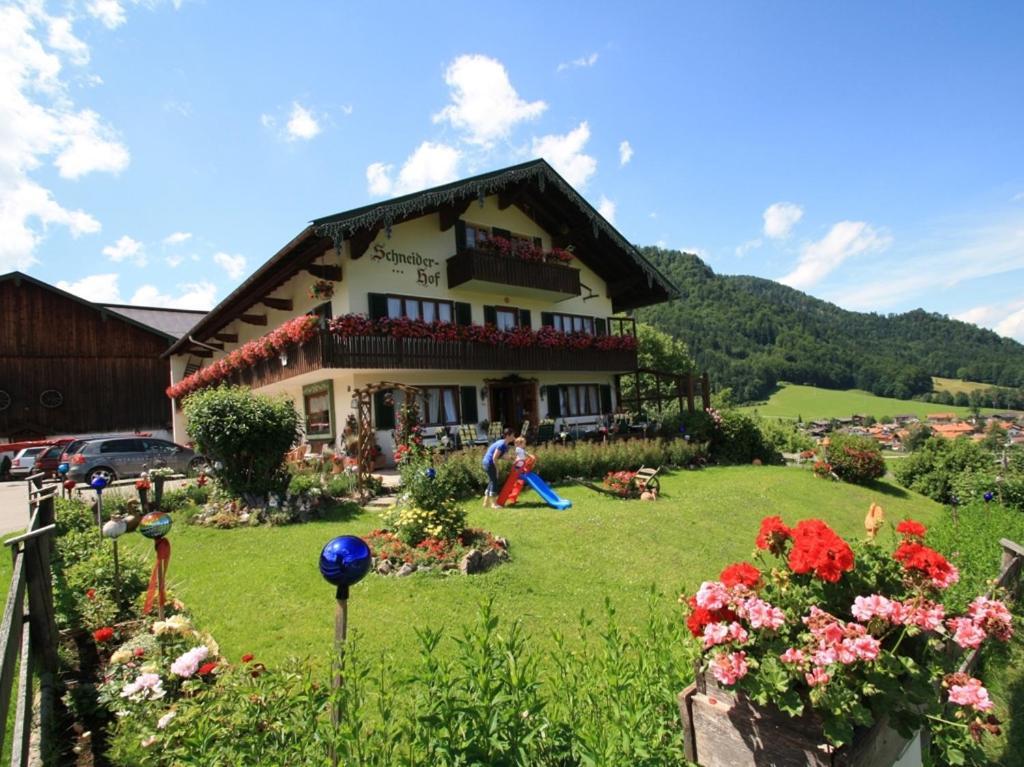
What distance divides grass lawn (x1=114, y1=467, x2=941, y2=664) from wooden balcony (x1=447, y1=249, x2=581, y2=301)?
30.4ft

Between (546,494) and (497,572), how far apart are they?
4781 millimetres

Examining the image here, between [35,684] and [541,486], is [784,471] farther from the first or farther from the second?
[35,684]

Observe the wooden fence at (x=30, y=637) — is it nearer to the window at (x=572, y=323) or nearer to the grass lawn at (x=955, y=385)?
the window at (x=572, y=323)

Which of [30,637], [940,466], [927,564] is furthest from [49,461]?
[940,466]

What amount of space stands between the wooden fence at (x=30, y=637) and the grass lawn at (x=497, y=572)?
1294 mm

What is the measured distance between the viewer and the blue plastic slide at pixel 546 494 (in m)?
11.6

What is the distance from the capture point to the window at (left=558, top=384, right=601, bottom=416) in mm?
23797

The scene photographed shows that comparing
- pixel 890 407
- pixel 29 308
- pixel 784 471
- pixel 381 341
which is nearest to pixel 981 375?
pixel 890 407

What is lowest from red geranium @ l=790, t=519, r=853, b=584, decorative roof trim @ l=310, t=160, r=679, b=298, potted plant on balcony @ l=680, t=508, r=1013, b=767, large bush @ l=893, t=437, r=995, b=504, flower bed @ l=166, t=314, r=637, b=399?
large bush @ l=893, t=437, r=995, b=504

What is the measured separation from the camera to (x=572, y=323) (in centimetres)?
2480

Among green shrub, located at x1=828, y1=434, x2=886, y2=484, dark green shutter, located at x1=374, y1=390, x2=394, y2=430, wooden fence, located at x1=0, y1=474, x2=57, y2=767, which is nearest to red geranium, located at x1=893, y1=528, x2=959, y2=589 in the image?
wooden fence, located at x1=0, y1=474, x2=57, y2=767

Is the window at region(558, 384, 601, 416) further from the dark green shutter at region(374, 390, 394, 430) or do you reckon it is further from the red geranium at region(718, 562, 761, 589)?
the red geranium at region(718, 562, 761, 589)

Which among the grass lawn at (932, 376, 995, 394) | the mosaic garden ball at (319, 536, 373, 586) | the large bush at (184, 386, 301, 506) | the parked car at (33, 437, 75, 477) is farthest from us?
the grass lawn at (932, 376, 995, 394)

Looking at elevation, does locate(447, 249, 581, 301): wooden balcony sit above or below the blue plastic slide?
above
